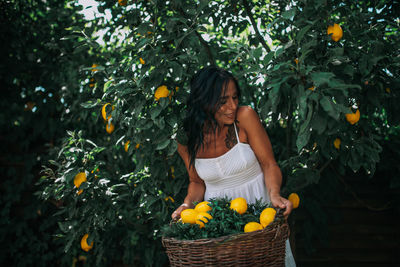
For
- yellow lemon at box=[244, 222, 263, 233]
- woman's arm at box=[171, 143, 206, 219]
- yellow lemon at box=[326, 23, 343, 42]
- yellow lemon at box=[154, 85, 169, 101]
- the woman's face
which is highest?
yellow lemon at box=[326, 23, 343, 42]

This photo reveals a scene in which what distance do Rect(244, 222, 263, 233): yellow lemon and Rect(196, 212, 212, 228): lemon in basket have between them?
144 millimetres

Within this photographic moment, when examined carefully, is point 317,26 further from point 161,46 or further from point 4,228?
point 4,228

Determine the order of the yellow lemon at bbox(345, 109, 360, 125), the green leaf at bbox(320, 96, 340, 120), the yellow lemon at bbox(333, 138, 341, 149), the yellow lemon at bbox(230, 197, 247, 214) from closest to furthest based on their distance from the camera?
the green leaf at bbox(320, 96, 340, 120)
the yellow lemon at bbox(230, 197, 247, 214)
the yellow lemon at bbox(345, 109, 360, 125)
the yellow lemon at bbox(333, 138, 341, 149)

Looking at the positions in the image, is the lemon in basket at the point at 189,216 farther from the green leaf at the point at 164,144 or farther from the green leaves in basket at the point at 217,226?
the green leaf at the point at 164,144

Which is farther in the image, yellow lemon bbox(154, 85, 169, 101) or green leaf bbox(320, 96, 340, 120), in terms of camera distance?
yellow lemon bbox(154, 85, 169, 101)

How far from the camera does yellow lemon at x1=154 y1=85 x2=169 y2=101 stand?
1645 mm

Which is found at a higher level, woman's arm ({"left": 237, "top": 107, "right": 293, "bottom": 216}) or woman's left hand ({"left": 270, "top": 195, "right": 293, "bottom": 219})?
woman's arm ({"left": 237, "top": 107, "right": 293, "bottom": 216})

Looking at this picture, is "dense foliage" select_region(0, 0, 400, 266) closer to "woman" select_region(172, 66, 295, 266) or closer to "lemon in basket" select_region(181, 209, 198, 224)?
"woman" select_region(172, 66, 295, 266)

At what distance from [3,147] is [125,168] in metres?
1.41

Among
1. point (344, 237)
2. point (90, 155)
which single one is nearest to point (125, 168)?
point (90, 155)

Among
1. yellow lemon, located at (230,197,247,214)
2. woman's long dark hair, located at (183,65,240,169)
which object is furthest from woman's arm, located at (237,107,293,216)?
yellow lemon, located at (230,197,247,214)


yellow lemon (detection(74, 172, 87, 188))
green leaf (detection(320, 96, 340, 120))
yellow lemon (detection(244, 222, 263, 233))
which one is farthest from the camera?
A: yellow lemon (detection(74, 172, 87, 188))

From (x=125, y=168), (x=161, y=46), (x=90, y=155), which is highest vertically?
(x=161, y=46)

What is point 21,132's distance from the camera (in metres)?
3.13
